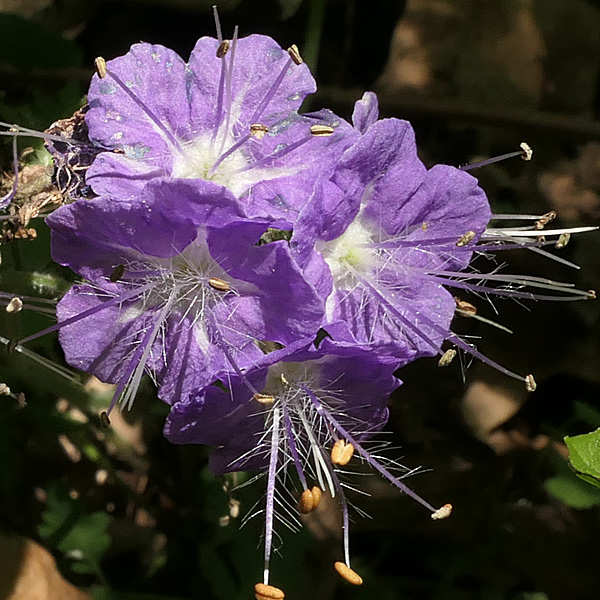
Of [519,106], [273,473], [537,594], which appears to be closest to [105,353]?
[273,473]

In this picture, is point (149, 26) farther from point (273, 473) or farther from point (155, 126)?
point (273, 473)

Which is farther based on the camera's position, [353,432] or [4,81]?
[4,81]

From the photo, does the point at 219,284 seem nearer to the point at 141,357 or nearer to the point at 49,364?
the point at 141,357

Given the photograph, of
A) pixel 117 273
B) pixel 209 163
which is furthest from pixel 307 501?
pixel 209 163

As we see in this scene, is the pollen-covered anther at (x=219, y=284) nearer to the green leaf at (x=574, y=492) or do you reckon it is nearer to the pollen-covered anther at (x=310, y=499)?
the pollen-covered anther at (x=310, y=499)

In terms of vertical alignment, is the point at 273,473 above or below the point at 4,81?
below

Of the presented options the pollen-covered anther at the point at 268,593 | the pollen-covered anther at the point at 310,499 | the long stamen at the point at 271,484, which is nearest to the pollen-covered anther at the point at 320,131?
Result: the long stamen at the point at 271,484

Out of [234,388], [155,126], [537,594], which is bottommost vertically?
[537,594]
